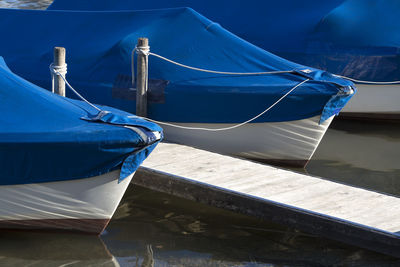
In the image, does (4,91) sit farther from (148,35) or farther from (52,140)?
(148,35)

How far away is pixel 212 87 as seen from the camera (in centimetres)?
848

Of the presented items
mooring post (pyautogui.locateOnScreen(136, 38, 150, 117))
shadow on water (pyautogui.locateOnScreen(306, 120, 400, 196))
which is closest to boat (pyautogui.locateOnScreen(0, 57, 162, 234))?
mooring post (pyautogui.locateOnScreen(136, 38, 150, 117))

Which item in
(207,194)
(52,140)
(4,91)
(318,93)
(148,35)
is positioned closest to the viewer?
(52,140)

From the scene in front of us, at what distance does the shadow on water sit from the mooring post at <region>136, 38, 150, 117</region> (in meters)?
2.29

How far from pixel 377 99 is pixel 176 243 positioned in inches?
206

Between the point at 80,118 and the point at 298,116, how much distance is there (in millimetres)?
3123

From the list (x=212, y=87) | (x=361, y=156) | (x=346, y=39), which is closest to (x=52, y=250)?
(x=212, y=87)

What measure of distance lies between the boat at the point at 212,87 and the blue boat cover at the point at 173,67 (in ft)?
0.04

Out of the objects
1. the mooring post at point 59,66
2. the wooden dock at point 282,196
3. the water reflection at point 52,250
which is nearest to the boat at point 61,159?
the water reflection at point 52,250

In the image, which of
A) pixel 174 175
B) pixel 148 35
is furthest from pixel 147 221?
pixel 148 35

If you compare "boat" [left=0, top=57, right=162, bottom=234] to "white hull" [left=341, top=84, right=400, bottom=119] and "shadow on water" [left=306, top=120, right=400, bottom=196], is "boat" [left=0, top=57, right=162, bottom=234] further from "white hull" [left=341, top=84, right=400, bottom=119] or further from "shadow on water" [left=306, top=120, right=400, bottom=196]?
"white hull" [left=341, top=84, right=400, bottom=119]

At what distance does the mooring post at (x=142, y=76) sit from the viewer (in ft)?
27.6

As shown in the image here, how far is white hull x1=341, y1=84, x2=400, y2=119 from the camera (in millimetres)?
10469

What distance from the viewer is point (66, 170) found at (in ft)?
19.7
